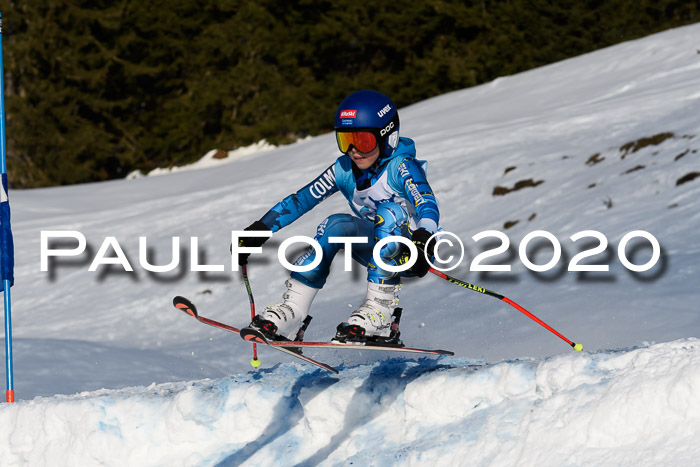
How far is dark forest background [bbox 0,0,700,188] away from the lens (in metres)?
29.7

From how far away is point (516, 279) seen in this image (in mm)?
8672

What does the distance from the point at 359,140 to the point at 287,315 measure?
1056 mm

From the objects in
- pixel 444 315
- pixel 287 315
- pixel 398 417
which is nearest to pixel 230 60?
pixel 444 315

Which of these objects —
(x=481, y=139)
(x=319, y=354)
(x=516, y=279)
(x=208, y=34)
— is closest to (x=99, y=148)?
(x=208, y=34)

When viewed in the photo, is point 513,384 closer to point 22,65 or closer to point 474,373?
point 474,373

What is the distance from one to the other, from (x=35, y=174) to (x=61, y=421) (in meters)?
27.2

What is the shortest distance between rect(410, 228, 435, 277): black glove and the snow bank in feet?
1.72

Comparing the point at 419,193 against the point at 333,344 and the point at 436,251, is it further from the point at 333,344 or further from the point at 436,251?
the point at 333,344

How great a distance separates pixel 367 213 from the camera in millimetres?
4949

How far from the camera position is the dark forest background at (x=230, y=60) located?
97.6ft

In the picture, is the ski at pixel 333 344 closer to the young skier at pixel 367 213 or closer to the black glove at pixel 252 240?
the young skier at pixel 367 213

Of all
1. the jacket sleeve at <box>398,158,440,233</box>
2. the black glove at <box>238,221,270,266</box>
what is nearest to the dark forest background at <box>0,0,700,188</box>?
the black glove at <box>238,221,270,266</box>

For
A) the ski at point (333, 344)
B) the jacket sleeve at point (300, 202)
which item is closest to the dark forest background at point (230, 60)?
the jacket sleeve at point (300, 202)

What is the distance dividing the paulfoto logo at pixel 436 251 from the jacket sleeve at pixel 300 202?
0.46 feet
